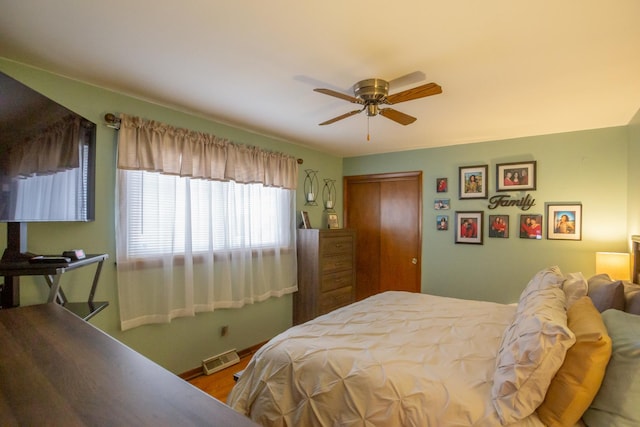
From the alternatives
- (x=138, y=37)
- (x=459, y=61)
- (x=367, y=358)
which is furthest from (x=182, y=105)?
(x=367, y=358)

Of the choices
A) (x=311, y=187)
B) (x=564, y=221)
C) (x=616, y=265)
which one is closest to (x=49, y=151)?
(x=311, y=187)

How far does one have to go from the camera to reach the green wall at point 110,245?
202 cm

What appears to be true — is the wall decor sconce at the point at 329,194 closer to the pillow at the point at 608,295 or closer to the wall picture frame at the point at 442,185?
the wall picture frame at the point at 442,185

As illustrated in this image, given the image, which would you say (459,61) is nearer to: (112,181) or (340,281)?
(112,181)

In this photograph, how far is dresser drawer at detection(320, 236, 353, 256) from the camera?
3.78m

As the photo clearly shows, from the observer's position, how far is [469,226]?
3748mm

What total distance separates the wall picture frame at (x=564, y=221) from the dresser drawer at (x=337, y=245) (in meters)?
2.20

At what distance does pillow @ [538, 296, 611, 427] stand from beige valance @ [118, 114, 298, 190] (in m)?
2.74

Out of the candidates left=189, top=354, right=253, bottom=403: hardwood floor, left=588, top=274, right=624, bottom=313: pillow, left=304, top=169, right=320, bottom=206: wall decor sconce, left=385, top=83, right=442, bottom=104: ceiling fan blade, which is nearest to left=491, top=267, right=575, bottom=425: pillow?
left=588, top=274, right=624, bottom=313: pillow

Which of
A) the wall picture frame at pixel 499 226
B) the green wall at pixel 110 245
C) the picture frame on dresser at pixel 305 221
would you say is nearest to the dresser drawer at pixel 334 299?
the green wall at pixel 110 245

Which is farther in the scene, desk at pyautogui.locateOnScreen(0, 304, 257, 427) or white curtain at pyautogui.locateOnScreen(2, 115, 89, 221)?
white curtain at pyautogui.locateOnScreen(2, 115, 89, 221)

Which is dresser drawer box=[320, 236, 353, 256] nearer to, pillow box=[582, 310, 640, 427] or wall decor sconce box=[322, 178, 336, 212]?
wall decor sconce box=[322, 178, 336, 212]

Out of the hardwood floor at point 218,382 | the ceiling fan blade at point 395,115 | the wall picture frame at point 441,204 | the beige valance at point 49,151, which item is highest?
the ceiling fan blade at point 395,115

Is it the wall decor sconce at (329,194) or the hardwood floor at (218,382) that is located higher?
the wall decor sconce at (329,194)
